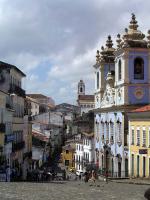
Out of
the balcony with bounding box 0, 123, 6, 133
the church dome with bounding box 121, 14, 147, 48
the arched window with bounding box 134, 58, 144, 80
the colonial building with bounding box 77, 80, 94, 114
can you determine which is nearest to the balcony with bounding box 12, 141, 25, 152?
the balcony with bounding box 0, 123, 6, 133

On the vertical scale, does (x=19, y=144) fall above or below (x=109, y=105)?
below

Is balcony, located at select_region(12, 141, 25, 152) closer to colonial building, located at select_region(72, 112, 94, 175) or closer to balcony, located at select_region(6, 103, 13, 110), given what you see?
balcony, located at select_region(6, 103, 13, 110)

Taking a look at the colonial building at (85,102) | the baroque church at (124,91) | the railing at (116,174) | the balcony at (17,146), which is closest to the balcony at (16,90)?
the balcony at (17,146)

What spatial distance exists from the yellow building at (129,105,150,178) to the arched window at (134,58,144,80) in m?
6.13

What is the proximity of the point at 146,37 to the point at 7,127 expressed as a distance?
616 inches

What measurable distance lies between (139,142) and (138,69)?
9647mm

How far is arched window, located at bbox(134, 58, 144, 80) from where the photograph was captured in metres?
52.7

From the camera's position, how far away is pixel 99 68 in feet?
209

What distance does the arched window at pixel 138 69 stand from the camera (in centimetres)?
5269

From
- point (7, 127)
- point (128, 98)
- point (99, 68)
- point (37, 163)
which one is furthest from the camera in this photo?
point (37, 163)

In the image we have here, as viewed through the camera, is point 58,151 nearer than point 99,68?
No

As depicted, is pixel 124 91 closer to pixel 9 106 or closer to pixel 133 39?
pixel 133 39

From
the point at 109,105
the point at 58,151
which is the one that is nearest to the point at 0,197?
the point at 109,105

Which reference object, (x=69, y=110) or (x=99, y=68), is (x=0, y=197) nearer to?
(x=99, y=68)
